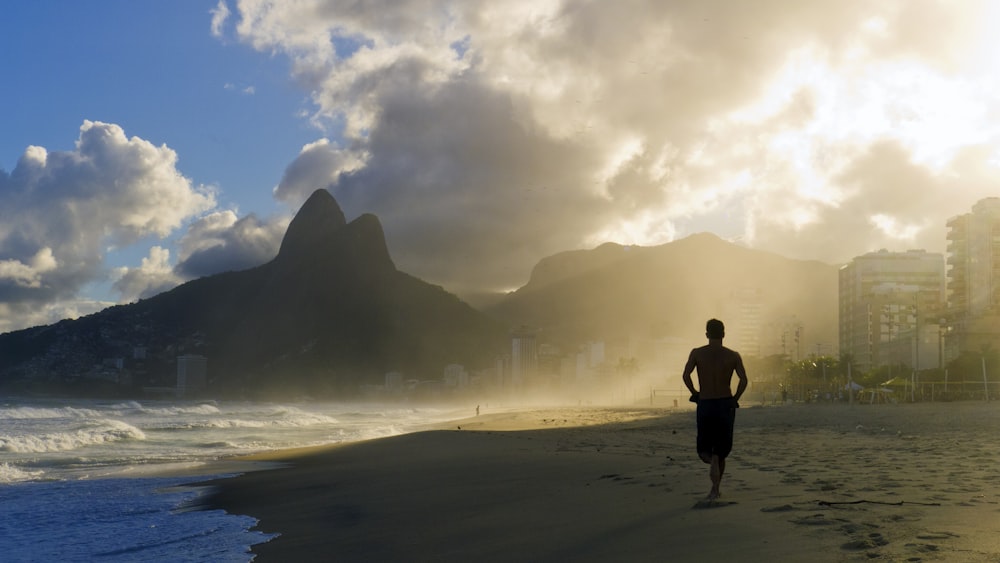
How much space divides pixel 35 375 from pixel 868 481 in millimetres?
144498

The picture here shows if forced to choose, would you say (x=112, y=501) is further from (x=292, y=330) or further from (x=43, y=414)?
(x=292, y=330)

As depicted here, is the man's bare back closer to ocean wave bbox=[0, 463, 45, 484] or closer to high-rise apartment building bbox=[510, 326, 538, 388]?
ocean wave bbox=[0, 463, 45, 484]

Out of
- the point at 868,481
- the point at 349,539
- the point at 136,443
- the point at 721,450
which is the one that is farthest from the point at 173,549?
the point at 136,443

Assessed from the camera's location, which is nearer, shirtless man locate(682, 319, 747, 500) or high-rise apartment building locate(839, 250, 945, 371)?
shirtless man locate(682, 319, 747, 500)

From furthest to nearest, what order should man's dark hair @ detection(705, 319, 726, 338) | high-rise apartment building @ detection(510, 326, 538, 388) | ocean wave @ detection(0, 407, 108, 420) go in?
1. high-rise apartment building @ detection(510, 326, 538, 388)
2. ocean wave @ detection(0, 407, 108, 420)
3. man's dark hair @ detection(705, 319, 726, 338)

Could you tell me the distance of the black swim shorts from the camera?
24.6 ft

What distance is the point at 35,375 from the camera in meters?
130

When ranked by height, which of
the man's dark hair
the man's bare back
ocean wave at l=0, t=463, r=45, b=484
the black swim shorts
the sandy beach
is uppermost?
the man's dark hair

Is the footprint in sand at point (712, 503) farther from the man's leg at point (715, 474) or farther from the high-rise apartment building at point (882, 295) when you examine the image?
the high-rise apartment building at point (882, 295)

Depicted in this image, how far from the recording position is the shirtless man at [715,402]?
748 centimetres

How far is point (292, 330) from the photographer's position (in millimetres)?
171500

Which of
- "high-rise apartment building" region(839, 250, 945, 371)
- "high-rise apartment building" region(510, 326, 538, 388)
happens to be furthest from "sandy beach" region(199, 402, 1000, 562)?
"high-rise apartment building" region(510, 326, 538, 388)

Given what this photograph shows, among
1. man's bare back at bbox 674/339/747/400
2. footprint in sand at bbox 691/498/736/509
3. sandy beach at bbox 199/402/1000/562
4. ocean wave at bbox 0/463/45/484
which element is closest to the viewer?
sandy beach at bbox 199/402/1000/562

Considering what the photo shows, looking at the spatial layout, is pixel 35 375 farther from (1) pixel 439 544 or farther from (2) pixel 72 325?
(1) pixel 439 544
